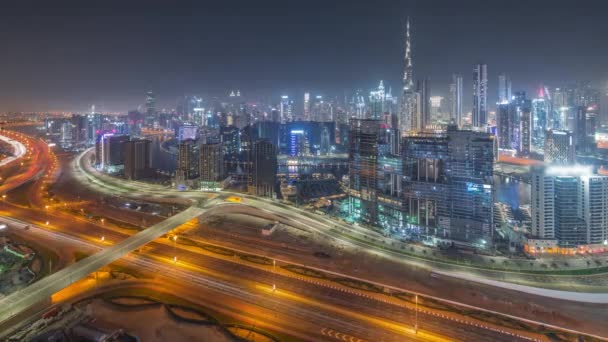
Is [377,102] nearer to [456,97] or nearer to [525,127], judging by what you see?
[456,97]

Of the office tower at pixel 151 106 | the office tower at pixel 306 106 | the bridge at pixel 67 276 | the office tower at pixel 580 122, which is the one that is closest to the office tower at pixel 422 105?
the office tower at pixel 580 122

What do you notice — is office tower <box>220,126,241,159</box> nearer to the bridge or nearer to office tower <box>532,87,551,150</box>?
the bridge

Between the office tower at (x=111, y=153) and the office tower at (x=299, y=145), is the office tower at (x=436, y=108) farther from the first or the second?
the office tower at (x=111, y=153)

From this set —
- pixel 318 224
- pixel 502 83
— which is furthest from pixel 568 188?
pixel 502 83

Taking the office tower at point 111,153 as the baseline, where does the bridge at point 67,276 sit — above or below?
below

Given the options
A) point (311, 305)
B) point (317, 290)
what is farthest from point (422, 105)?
point (311, 305)

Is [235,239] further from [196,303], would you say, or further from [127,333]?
[127,333]

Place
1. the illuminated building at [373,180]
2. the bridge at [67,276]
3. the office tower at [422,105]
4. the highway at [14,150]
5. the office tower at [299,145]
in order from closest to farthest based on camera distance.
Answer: the bridge at [67,276] → the illuminated building at [373,180] → the highway at [14,150] → the office tower at [299,145] → the office tower at [422,105]
